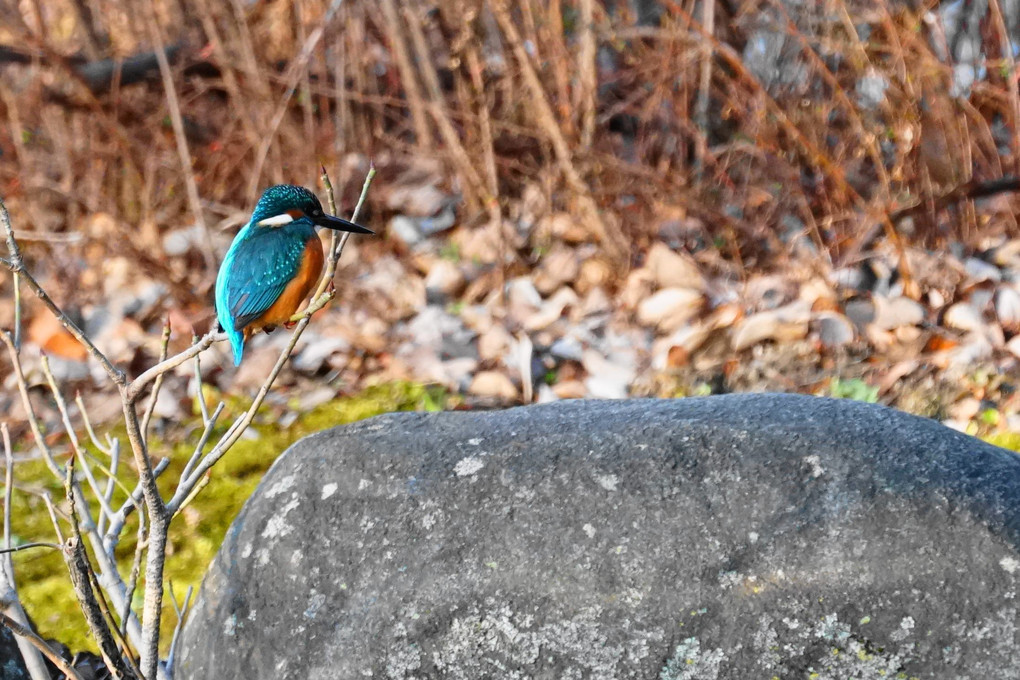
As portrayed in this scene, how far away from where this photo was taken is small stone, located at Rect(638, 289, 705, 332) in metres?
4.46

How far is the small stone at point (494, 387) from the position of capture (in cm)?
414

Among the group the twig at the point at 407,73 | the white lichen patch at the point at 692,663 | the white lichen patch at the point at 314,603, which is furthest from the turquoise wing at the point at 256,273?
the twig at the point at 407,73

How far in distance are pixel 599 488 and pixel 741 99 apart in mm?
3454

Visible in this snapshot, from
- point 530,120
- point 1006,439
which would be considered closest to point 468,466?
point 1006,439

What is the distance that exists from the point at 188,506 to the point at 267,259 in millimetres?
1922

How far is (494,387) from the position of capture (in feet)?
13.7

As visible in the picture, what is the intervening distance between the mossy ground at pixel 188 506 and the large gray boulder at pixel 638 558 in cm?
62

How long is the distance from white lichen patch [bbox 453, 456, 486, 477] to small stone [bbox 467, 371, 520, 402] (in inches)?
76.3

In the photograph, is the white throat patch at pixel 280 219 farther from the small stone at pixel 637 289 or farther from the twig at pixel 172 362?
the small stone at pixel 637 289

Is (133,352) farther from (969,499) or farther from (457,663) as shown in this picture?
(969,499)

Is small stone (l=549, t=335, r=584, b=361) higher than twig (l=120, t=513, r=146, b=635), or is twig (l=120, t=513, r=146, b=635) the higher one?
twig (l=120, t=513, r=146, b=635)

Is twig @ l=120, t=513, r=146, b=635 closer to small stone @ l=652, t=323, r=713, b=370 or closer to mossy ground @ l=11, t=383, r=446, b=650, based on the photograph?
mossy ground @ l=11, t=383, r=446, b=650

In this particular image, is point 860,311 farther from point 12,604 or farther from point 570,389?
point 12,604

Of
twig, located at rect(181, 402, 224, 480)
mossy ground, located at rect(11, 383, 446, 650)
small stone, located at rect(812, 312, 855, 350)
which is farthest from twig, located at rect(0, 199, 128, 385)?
small stone, located at rect(812, 312, 855, 350)
